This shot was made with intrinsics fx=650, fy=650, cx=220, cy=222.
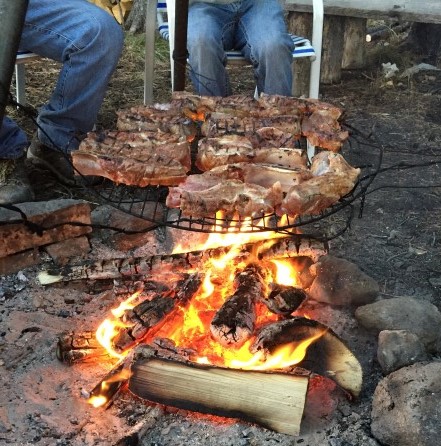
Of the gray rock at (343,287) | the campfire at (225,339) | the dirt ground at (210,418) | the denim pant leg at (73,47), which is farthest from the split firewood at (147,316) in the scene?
the denim pant leg at (73,47)

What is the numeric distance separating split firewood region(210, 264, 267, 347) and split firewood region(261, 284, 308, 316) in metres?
0.05

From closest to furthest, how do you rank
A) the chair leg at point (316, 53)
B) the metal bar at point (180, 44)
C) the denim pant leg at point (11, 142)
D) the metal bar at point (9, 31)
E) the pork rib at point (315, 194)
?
the metal bar at point (9, 31) < the pork rib at point (315, 194) < the metal bar at point (180, 44) < the denim pant leg at point (11, 142) < the chair leg at point (316, 53)

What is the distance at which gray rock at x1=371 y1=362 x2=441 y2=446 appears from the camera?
7.97 ft

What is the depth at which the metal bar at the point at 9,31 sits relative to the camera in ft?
7.49

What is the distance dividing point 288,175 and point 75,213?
158 centimetres

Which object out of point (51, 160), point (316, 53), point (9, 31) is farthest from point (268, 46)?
point (9, 31)

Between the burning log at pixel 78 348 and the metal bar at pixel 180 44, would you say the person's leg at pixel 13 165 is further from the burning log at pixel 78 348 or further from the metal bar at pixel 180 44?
the burning log at pixel 78 348

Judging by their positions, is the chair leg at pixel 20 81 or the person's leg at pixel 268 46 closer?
the person's leg at pixel 268 46

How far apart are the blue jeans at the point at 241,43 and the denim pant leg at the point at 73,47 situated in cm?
60

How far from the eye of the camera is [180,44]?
A: 3.81 m

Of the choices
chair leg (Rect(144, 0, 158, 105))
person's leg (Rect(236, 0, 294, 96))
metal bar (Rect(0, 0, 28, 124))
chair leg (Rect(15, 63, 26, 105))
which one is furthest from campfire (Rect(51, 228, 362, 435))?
chair leg (Rect(15, 63, 26, 105))

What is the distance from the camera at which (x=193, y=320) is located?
3.17 meters

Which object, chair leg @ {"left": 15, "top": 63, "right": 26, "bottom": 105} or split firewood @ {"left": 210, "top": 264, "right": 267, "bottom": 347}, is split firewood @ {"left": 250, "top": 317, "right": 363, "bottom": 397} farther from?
chair leg @ {"left": 15, "top": 63, "right": 26, "bottom": 105}

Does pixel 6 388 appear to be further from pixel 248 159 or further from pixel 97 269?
pixel 248 159
